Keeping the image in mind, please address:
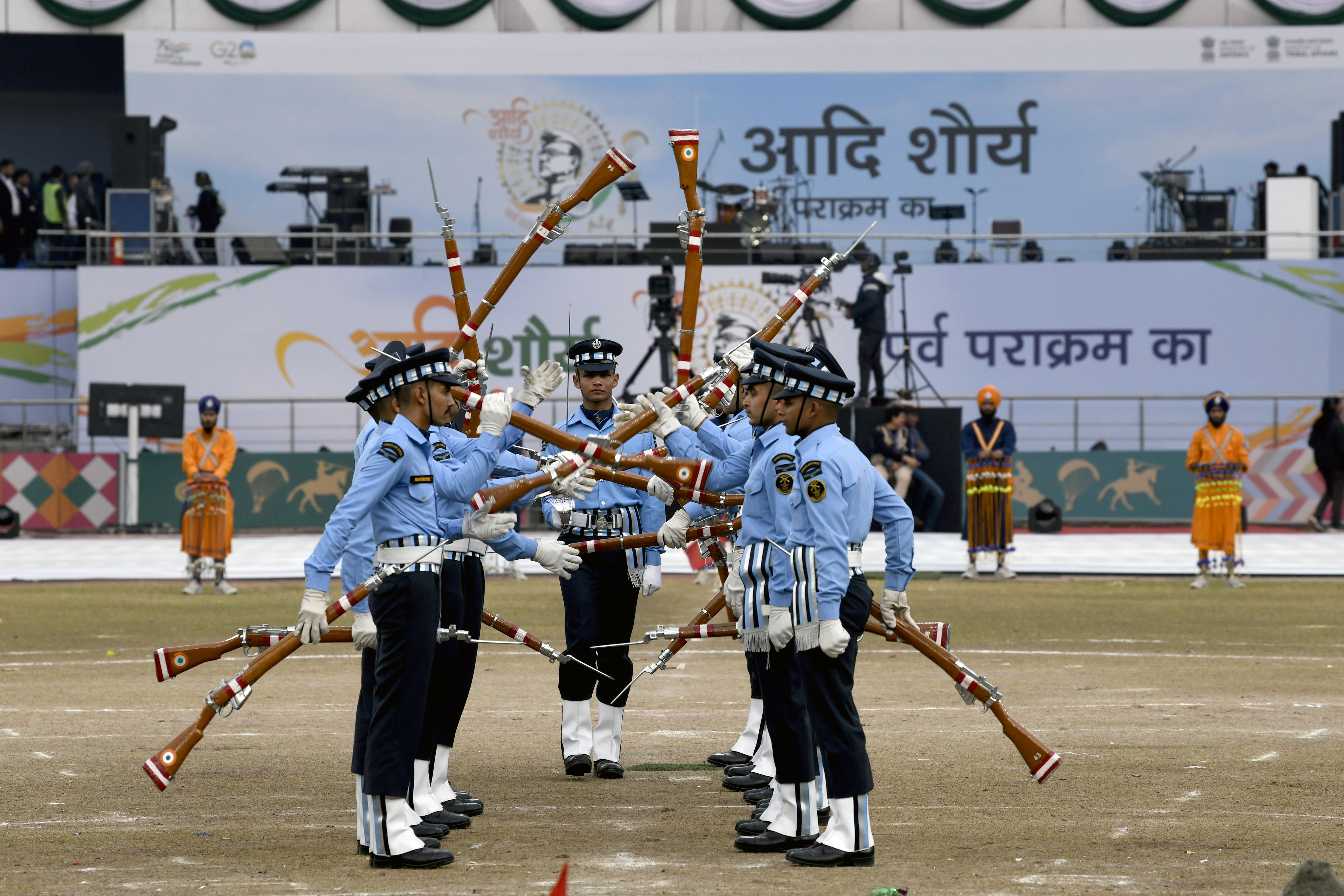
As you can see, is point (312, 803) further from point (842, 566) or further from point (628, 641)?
point (842, 566)

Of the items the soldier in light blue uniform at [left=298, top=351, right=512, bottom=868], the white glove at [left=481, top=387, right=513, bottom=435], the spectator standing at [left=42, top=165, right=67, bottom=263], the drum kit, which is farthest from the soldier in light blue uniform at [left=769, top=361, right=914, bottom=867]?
the spectator standing at [left=42, top=165, right=67, bottom=263]

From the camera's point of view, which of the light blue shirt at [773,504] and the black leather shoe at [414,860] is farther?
the light blue shirt at [773,504]

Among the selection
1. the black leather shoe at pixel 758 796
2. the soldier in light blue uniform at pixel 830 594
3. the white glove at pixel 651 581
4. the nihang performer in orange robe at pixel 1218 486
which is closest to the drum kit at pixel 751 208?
the nihang performer in orange robe at pixel 1218 486

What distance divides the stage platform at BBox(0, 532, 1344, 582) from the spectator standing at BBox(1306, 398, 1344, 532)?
557mm

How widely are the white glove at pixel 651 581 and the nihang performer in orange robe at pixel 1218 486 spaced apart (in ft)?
34.6

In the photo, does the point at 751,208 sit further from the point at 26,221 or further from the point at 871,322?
the point at 26,221

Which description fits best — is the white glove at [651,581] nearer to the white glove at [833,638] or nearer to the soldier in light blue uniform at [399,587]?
the soldier in light blue uniform at [399,587]

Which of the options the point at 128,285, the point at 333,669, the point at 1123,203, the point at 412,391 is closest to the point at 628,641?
the point at 412,391

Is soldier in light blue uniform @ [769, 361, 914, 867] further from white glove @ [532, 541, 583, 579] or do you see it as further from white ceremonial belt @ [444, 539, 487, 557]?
white ceremonial belt @ [444, 539, 487, 557]

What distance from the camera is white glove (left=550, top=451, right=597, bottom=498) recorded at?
7164 mm

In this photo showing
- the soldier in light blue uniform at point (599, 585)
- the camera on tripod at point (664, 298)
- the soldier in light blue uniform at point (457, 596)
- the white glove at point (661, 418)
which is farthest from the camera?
the camera on tripod at point (664, 298)

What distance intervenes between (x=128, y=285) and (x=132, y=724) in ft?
66.2

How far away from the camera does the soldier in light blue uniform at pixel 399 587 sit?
20.6 feet

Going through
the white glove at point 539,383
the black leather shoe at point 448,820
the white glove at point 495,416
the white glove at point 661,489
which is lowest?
the black leather shoe at point 448,820
